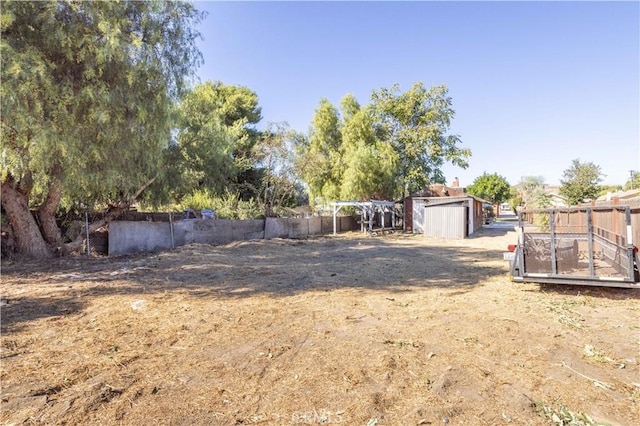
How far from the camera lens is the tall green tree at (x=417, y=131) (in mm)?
27766

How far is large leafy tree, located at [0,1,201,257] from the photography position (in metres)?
7.37

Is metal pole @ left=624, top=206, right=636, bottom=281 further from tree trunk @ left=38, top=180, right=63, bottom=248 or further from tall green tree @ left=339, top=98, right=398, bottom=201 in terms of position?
tall green tree @ left=339, top=98, right=398, bottom=201

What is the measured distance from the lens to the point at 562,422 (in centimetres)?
247

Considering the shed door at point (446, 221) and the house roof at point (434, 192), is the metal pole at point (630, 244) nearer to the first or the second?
the shed door at point (446, 221)

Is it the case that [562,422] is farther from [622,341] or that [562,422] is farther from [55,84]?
[55,84]

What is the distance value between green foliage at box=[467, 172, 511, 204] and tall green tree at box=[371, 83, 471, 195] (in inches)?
1168

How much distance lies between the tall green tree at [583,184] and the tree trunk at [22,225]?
27.5 m

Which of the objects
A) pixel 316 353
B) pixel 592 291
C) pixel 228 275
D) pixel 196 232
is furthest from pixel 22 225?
pixel 592 291

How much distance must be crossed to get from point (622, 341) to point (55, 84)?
10.9 meters

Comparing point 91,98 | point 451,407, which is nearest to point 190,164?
point 91,98

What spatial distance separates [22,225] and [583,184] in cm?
2971

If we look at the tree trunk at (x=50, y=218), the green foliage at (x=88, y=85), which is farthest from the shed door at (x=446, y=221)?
the tree trunk at (x=50, y=218)

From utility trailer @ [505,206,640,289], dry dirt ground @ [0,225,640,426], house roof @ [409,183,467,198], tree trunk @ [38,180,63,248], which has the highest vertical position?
house roof @ [409,183,467,198]

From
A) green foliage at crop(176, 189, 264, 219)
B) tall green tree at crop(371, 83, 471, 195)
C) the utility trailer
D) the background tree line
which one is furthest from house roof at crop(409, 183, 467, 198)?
the utility trailer
